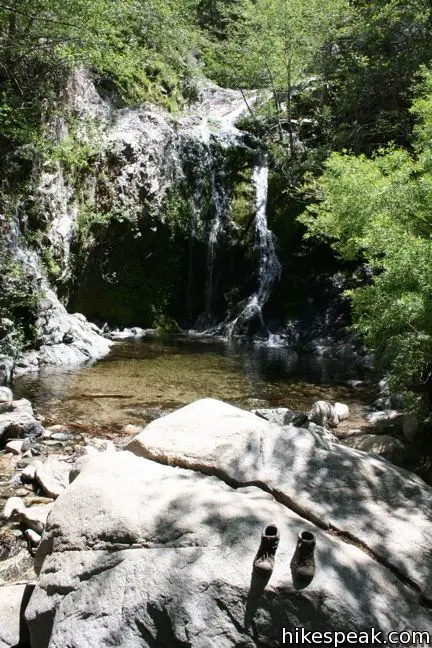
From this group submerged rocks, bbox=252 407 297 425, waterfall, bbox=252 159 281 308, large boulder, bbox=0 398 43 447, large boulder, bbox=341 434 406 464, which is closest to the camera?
large boulder, bbox=341 434 406 464

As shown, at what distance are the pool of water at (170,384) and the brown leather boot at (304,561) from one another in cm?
613

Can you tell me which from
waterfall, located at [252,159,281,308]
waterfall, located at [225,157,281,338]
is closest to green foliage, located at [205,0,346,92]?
waterfall, located at [225,157,281,338]

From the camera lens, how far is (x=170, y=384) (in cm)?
1120

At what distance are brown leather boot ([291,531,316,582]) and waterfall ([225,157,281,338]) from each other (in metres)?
15.7

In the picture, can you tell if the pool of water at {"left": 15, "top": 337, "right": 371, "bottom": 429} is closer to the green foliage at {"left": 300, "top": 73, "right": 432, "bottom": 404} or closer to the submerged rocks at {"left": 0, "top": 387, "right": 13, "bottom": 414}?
the submerged rocks at {"left": 0, "top": 387, "right": 13, "bottom": 414}

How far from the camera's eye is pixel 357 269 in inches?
709

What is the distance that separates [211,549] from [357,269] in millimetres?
16348

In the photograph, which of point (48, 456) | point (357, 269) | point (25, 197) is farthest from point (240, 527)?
point (357, 269)

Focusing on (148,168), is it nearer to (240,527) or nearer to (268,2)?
(268,2)

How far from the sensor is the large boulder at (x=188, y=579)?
2.56 m

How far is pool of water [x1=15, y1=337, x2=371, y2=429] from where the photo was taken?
368 inches

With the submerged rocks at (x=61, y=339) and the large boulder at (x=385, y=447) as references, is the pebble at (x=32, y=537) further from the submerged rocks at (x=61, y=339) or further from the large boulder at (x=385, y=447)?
the submerged rocks at (x=61, y=339)

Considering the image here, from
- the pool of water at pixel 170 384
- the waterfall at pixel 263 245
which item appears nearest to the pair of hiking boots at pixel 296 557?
the pool of water at pixel 170 384

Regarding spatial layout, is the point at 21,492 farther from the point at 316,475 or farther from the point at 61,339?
the point at 61,339
